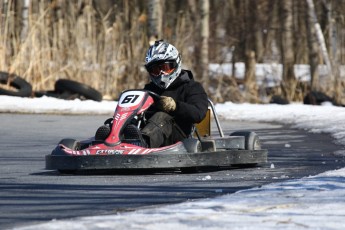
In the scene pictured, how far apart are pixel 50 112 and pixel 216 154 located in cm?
1145

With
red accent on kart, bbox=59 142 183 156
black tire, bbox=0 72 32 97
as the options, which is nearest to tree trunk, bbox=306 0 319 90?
black tire, bbox=0 72 32 97

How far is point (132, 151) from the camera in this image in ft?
33.1

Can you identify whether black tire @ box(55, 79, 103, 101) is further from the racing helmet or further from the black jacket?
the racing helmet

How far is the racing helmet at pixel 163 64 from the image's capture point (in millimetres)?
11203

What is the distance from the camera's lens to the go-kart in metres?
9.99

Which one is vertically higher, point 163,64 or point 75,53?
point 163,64

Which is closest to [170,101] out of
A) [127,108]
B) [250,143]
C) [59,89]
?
[127,108]

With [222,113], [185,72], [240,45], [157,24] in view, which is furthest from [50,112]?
[240,45]

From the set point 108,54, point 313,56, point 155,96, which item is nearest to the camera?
point 155,96

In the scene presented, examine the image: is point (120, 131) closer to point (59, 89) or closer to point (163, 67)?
point (163, 67)

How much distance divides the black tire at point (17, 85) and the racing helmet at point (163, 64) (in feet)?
41.0

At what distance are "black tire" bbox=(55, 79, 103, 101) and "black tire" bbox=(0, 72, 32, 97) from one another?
630mm

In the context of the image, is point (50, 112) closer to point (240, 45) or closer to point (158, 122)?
point (158, 122)

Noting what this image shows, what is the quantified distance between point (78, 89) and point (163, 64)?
12.7m
